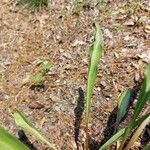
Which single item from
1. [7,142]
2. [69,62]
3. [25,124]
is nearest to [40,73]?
[69,62]

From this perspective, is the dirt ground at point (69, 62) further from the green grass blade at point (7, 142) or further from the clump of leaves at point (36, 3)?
the green grass blade at point (7, 142)

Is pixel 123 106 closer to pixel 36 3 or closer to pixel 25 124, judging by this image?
pixel 25 124

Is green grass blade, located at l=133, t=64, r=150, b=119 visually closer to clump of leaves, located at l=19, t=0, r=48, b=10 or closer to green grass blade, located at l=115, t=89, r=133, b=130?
green grass blade, located at l=115, t=89, r=133, b=130

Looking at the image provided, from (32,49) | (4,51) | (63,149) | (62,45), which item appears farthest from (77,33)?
(63,149)

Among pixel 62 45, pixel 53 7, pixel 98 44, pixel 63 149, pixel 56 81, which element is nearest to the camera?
pixel 98 44

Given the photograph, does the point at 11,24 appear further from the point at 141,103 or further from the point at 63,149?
the point at 141,103
